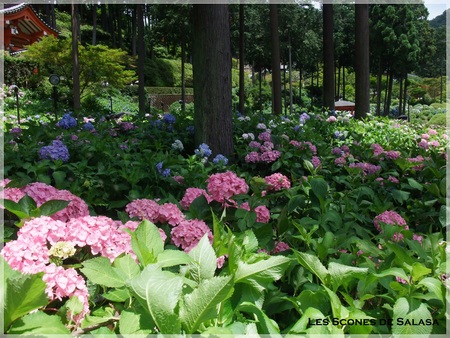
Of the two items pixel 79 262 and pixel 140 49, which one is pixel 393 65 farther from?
pixel 79 262

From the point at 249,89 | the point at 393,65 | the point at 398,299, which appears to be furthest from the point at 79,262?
the point at 393,65

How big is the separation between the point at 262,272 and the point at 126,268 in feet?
1.08

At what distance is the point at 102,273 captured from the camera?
104 cm

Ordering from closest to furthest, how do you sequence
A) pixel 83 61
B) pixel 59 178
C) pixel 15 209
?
pixel 15 209
pixel 59 178
pixel 83 61

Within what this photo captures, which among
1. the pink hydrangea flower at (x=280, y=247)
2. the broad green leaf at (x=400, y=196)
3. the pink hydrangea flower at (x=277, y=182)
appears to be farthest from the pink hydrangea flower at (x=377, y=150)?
the pink hydrangea flower at (x=280, y=247)

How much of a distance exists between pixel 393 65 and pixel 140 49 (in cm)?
2150

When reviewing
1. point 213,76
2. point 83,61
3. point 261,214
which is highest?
point 83,61

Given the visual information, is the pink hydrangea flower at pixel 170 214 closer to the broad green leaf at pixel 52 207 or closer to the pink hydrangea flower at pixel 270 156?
the broad green leaf at pixel 52 207

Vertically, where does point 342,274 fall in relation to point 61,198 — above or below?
below

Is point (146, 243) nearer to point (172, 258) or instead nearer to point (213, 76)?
point (172, 258)

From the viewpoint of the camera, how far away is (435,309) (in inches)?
44.3

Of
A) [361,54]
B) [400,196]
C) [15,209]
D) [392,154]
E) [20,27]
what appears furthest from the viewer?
[20,27]

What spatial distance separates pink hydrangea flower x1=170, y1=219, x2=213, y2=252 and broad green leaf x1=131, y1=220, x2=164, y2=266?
228 millimetres

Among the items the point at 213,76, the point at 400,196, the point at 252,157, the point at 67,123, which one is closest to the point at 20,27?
the point at 67,123
